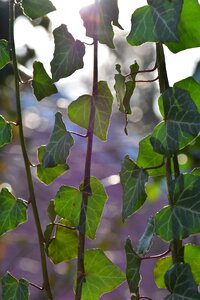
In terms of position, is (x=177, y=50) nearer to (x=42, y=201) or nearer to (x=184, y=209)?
(x=184, y=209)

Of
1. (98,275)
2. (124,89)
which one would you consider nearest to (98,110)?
(124,89)

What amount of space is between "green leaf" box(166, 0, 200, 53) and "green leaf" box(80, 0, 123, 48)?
0.05 m

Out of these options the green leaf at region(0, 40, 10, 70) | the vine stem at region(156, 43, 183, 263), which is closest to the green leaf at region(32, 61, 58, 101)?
the green leaf at region(0, 40, 10, 70)

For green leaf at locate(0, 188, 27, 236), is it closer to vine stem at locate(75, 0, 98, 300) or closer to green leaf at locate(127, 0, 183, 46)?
vine stem at locate(75, 0, 98, 300)


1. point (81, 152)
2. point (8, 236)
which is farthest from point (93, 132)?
point (81, 152)

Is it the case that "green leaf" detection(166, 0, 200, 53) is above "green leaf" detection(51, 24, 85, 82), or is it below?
above

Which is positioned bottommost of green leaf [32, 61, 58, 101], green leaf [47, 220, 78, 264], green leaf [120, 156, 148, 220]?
green leaf [47, 220, 78, 264]

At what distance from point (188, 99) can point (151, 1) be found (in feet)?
0.26

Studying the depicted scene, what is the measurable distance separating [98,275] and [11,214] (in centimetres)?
9

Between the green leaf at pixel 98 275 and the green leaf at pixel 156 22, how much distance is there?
20cm

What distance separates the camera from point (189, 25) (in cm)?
51

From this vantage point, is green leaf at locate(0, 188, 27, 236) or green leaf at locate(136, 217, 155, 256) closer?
green leaf at locate(136, 217, 155, 256)

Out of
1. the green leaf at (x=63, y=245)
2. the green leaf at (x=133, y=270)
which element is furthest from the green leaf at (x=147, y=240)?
the green leaf at (x=63, y=245)

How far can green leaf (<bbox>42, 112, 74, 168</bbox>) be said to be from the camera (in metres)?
→ 0.53
